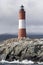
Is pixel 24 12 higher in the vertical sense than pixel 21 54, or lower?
higher

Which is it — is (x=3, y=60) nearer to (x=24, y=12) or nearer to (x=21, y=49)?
(x=21, y=49)

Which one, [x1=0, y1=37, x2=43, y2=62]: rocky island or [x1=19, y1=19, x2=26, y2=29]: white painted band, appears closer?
[x1=0, y1=37, x2=43, y2=62]: rocky island

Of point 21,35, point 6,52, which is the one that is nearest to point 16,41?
point 21,35

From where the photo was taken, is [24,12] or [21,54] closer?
[21,54]

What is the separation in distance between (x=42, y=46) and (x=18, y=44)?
2753 millimetres

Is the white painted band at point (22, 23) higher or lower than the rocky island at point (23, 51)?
higher

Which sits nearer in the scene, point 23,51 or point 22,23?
point 23,51

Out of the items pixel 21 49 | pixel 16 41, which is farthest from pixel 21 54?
pixel 16 41

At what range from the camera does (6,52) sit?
44.1 m

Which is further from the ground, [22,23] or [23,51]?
[22,23]

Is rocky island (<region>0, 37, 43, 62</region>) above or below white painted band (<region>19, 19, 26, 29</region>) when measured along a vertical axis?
below

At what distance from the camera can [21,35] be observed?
156 ft

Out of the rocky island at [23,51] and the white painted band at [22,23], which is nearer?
the rocky island at [23,51]

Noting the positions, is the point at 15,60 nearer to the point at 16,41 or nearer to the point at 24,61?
the point at 24,61
